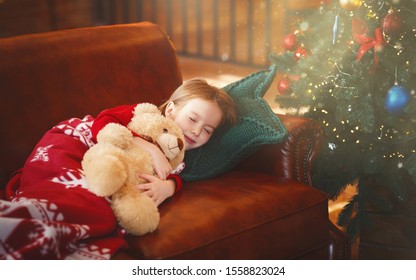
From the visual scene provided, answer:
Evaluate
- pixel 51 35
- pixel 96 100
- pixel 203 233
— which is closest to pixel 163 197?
pixel 203 233

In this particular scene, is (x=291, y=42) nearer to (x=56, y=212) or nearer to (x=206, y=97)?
(x=206, y=97)

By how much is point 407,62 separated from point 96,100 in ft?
3.66

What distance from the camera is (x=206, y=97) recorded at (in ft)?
6.70

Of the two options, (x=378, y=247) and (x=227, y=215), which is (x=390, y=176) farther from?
(x=227, y=215)

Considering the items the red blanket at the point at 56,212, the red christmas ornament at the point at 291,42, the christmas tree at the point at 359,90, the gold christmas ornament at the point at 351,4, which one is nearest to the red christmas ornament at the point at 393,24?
the christmas tree at the point at 359,90

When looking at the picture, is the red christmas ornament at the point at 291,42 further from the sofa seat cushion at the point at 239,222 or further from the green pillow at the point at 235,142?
the sofa seat cushion at the point at 239,222

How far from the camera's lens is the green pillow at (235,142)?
205cm

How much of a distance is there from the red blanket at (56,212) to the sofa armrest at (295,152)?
63 cm

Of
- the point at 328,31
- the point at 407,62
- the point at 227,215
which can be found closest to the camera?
the point at 227,215

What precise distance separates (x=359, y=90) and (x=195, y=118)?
68 centimetres

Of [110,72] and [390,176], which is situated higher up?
[110,72]

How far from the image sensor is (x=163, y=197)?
1.84 m

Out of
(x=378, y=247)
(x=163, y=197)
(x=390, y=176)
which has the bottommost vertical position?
(x=378, y=247)

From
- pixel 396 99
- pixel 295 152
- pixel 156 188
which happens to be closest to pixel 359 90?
pixel 396 99
